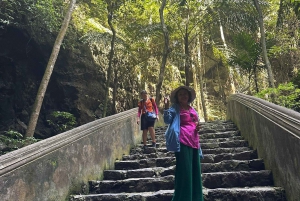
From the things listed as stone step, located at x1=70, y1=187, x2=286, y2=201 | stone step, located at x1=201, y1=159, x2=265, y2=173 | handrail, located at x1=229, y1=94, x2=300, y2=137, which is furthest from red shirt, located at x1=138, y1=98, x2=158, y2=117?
stone step, located at x1=70, y1=187, x2=286, y2=201

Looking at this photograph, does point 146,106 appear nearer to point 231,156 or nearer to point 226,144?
point 226,144

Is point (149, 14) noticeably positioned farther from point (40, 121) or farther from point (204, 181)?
point (204, 181)

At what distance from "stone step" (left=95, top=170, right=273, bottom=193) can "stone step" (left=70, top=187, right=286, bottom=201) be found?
14.1 inches

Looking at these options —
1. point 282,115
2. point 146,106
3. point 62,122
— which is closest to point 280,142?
point 282,115

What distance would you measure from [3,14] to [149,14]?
7186 mm

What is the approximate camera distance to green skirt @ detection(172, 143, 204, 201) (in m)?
3.05

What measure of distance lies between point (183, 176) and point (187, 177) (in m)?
0.04

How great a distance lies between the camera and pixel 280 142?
10.7 feet

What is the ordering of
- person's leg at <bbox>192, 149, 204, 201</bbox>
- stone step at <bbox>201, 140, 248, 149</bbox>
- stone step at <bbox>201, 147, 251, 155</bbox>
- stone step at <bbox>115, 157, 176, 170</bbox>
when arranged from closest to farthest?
person's leg at <bbox>192, 149, 204, 201</bbox> < stone step at <bbox>115, 157, 176, 170</bbox> < stone step at <bbox>201, 147, 251, 155</bbox> < stone step at <bbox>201, 140, 248, 149</bbox>

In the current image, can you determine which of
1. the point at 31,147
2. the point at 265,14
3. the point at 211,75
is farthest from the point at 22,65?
the point at 211,75

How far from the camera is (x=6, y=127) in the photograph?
780 cm

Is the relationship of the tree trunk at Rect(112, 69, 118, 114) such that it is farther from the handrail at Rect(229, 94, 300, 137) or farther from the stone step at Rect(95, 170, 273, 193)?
the handrail at Rect(229, 94, 300, 137)

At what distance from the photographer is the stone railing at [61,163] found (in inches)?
112

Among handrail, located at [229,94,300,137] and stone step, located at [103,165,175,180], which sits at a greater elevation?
handrail, located at [229,94,300,137]
